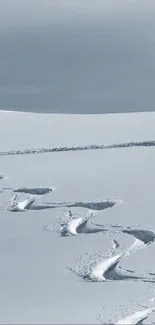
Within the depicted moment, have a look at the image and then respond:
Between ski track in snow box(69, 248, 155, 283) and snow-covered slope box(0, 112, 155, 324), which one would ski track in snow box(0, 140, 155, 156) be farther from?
ski track in snow box(69, 248, 155, 283)

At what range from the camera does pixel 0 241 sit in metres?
6.60

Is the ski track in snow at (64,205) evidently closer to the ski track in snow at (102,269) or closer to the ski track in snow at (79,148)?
the ski track in snow at (102,269)

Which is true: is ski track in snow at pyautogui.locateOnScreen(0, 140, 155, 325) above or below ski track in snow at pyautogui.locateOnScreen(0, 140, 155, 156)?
below

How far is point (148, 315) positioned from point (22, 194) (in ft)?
12.5

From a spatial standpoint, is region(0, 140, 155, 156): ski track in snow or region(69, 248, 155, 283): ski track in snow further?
region(0, 140, 155, 156): ski track in snow

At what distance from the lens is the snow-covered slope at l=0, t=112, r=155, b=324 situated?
4957 mm

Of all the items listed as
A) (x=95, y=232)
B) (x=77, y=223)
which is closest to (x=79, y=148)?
(x=77, y=223)

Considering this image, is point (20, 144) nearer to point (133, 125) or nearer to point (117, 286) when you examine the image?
point (133, 125)

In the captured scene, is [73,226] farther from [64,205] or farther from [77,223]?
[64,205]

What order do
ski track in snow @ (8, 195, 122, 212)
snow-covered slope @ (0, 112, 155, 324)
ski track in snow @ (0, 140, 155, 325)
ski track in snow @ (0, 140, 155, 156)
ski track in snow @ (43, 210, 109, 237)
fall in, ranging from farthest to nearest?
ski track in snow @ (0, 140, 155, 156) < ski track in snow @ (8, 195, 122, 212) < ski track in snow @ (43, 210, 109, 237) < ski track in snow @ (0, 140, 155, 325) < snow-covered slope @ (0, 112, 155, 324)

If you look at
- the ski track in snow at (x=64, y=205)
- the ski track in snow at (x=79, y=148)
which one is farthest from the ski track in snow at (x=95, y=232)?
the ski track in snow at (x=79, y=148)

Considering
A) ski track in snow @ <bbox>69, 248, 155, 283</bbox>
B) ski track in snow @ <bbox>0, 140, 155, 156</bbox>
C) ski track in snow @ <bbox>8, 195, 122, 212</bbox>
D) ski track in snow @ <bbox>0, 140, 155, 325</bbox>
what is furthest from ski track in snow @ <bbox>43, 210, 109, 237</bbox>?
ski track in snow @ <bbox>0, 140, 155, 156</bbox>

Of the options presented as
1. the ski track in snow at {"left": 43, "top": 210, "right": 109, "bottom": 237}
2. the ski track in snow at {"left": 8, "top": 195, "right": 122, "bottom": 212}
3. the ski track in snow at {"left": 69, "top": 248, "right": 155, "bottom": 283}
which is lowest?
the ski track in snow at {"left": 69, "top": 248, "right": 155, "bottom": 283}

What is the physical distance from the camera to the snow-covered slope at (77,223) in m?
4.96
